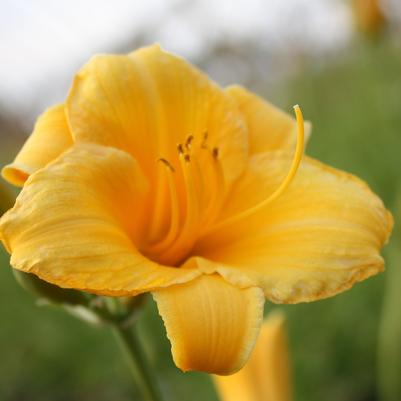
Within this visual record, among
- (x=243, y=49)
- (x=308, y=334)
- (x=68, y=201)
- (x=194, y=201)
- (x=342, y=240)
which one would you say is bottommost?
(x=243, y=49)

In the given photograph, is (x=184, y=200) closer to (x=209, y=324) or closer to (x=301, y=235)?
(x=301, y=235)

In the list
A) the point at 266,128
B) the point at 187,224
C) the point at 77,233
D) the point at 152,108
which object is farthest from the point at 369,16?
the point at 77,233

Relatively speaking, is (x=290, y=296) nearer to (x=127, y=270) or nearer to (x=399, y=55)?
(x=127, y=270)

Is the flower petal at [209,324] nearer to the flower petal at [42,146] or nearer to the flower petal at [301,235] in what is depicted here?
the flower petal at [301,235]

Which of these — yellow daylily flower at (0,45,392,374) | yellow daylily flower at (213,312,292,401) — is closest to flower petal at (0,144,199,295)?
yellow daylily flower at (0,45,392,374)

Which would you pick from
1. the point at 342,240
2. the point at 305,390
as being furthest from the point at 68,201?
the point at 305,390

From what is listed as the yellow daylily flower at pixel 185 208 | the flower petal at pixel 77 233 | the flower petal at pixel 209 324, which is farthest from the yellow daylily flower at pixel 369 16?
the flower petal at pixel 209 324

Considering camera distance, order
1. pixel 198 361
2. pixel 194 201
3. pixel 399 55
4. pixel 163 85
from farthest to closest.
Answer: pixel 399 55 < pixel 163 85 < pixel 194 201 < pixel 198 361
